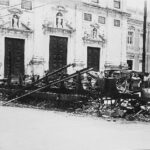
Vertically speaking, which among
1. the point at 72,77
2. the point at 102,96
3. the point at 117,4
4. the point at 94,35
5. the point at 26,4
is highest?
the point at 117,4

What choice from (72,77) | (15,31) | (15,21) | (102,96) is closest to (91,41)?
(15,31)

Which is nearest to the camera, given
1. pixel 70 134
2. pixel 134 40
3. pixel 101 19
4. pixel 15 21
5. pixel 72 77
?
pixel 70 134

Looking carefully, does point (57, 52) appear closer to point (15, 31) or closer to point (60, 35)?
point (60, 35)

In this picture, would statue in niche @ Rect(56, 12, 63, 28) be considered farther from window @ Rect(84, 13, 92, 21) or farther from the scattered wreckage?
the scattered wreckage

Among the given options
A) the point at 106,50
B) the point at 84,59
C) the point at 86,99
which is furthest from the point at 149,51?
the point at 86,99

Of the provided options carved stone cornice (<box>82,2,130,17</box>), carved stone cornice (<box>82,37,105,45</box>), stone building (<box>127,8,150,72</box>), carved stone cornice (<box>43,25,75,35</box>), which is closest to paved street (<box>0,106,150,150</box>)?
carved stone cornice (<box>43,25,75,35</box>)

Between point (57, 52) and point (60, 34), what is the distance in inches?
56.3

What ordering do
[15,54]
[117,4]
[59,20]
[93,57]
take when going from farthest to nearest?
[117,4], [93,57], [59,20], [15,54]

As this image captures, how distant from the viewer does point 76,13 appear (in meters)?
27.8

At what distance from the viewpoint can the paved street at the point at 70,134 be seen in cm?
633

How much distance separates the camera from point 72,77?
12.7 meters

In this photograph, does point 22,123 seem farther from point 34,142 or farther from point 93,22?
point 93,22

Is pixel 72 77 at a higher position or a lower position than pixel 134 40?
lower

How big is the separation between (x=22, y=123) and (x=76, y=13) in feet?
65.3
